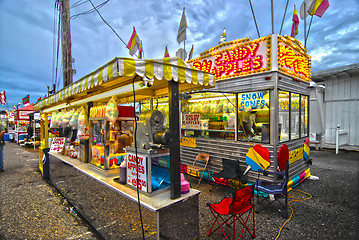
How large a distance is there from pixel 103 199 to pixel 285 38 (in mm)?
5655

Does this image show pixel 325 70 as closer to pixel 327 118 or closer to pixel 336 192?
pixel 327 118

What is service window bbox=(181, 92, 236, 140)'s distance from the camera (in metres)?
6.17

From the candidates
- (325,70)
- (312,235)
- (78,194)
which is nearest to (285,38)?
(312,235)

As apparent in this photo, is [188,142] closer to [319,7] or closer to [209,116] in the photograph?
[209,116]

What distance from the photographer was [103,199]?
10.4 ft

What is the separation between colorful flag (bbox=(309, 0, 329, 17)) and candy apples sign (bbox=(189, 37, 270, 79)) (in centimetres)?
219

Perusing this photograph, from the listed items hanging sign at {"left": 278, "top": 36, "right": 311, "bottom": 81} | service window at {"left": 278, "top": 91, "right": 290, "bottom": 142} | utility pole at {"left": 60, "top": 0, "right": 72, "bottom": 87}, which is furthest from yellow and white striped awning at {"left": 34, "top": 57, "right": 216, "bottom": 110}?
utility pole at {"left": 60, "top": 0, "right": 72, "bottom": 87}

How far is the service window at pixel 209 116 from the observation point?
617 cm

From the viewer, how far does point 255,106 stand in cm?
543

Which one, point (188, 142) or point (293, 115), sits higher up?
point (293, 115)

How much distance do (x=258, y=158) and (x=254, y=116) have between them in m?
1.38

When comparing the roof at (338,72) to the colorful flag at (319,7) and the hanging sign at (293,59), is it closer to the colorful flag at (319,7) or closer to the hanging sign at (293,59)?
the hanging sign at (293,59)

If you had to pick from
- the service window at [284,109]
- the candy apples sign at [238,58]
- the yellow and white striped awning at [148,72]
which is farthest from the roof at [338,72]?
the yellow and white striped awning at [148,72]

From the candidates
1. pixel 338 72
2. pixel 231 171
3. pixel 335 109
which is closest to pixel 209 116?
pixel 231 171
